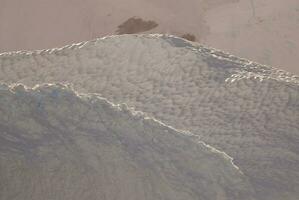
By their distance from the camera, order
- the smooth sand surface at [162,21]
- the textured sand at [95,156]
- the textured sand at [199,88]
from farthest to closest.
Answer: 1. the smooth sand surface at [162,21]
2. the textured sand at [199,88]
3. the textured sand at [95,156]

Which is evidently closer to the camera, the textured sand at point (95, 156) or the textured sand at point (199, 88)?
the textured sand at point (95, 156)

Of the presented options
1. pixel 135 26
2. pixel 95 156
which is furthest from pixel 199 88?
pixel 135 26

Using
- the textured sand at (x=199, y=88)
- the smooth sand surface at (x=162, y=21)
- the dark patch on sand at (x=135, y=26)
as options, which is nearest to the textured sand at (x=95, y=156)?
the textured sand at (x=199, y=88)

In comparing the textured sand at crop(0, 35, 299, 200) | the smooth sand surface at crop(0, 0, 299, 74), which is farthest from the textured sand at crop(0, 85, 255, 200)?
the smooth sand surface at crop(0, 0, 299, 74)

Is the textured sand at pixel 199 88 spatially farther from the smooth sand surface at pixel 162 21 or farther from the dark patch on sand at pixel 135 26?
the dark patch on sand at pixel 135 26

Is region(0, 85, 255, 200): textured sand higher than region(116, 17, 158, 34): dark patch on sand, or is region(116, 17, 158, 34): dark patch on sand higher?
region(116, 17, 158, 34): dark patch on sand

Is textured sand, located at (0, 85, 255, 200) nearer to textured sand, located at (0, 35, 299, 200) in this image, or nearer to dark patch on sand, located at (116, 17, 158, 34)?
textured sand, located at (0, 35, 299, 200)

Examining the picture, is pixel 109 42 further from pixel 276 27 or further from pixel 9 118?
pixel 276 27
